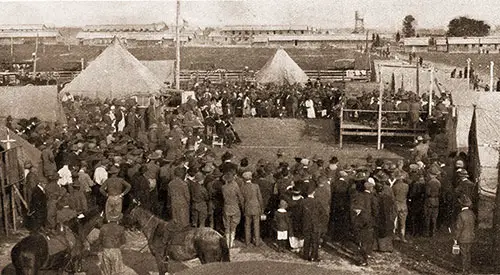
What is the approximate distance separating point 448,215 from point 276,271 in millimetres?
7440

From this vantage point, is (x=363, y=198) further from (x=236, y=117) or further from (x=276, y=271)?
(x=236, y=117)

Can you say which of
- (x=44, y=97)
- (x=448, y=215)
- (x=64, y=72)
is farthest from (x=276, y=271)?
(x=64, y=72)

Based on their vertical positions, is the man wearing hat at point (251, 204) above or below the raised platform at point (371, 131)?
below

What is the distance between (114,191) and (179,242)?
9.13 ft

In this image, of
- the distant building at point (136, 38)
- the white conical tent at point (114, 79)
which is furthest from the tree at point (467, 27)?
the white conical tent at point (114, 79)

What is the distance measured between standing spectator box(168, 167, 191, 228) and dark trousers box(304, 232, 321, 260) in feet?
7.66

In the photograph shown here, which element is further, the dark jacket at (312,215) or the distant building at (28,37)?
the distant building at (28,37)

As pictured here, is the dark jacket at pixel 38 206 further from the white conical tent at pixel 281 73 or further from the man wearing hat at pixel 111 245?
the white conical tent at pixel 281 73

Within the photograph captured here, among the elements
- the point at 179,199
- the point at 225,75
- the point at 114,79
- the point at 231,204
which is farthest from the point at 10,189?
the point at 225,75

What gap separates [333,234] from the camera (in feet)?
42.8

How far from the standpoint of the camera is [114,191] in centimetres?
1218

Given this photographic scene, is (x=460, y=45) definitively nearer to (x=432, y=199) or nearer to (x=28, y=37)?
(x=28, y=37)

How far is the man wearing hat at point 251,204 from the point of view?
39.4ft

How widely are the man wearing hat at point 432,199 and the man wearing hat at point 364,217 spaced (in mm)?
1565
